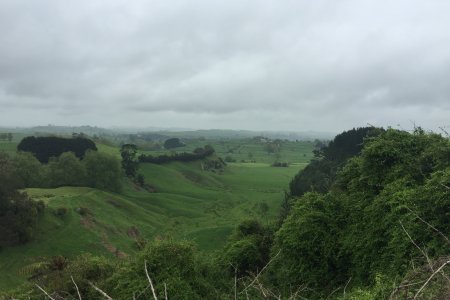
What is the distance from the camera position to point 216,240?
51188 mm

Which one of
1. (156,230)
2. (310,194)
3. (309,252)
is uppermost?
(310,194)

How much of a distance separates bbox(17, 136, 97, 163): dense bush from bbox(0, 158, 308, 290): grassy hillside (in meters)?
16.5

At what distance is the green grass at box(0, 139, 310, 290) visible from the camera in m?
44.7

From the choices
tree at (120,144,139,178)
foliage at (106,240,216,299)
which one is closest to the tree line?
foliage at (106,240,216,299)

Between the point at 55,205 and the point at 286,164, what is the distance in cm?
10740

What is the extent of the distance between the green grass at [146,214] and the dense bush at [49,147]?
15864 millimetres

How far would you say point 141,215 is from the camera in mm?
63781

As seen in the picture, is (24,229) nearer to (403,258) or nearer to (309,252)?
(309,252)

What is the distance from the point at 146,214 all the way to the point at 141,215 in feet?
4.56

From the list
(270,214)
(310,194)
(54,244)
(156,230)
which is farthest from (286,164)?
(310,194)

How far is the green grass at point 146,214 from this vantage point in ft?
147

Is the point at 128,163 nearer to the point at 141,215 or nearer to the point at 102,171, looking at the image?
the point at 102,171

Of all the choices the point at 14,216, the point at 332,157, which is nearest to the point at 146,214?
the point at 14,216

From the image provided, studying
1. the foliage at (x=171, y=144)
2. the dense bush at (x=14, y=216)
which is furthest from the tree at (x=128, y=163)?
the foliage at (x=171, y=144)
